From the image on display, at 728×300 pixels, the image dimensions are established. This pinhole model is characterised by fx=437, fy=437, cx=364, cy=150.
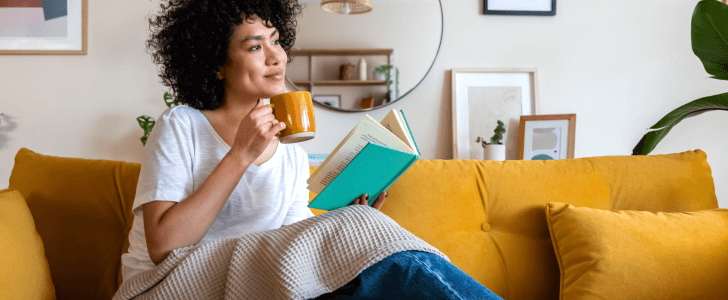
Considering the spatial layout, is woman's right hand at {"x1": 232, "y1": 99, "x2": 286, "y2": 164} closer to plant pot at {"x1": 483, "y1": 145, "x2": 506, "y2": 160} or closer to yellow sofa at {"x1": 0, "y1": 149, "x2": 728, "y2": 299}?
yellow sofa at {"x1": 0, "y1": 149, "x2": 728, "y2": 299}

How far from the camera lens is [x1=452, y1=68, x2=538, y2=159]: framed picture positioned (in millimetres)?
1720

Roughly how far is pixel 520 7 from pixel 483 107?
16.6 inches

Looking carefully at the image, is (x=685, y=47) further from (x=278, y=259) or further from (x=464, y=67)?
(x=278, y=259)

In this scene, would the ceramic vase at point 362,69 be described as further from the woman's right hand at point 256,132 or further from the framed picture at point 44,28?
the framed picture at point 44,28

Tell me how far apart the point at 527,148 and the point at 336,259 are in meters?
1.20

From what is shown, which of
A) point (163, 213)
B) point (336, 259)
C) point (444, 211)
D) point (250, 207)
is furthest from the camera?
point (444, 211)

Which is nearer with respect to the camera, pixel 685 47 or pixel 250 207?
pixel 250 207

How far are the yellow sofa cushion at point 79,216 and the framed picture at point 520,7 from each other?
1403mm

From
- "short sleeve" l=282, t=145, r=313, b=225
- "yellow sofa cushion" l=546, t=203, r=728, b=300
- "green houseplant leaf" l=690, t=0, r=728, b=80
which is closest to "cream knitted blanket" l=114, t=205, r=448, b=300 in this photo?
"short sleeve" l=282, t=145, r=313, b=225

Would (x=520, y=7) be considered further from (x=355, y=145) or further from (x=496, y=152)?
(x=355, y=145)

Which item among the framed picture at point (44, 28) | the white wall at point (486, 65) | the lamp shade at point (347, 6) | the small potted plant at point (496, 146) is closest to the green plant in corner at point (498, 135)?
the small potted plant at point (496, 146)

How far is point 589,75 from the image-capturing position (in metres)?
1.77

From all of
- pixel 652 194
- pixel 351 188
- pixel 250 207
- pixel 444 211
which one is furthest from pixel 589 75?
pixel 250 207

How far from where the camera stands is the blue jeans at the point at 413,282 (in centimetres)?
59
